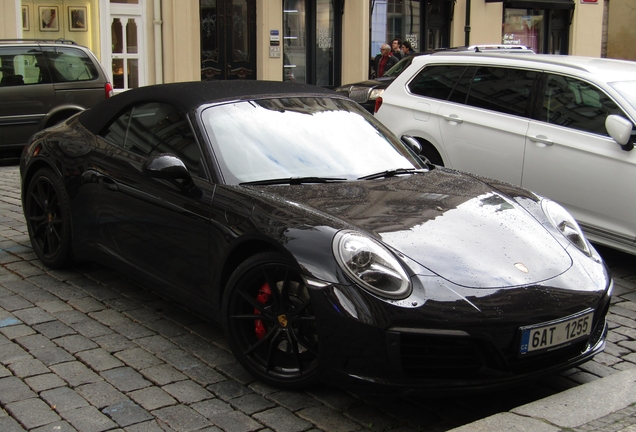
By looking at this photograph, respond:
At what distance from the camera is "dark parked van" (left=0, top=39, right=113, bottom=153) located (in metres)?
12.3

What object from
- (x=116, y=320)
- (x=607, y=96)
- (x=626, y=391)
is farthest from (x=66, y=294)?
(x=607, y=96)

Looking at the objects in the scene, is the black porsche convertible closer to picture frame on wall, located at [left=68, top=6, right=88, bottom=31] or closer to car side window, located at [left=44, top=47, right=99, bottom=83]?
car side window, located at [left=44, top=47, right=99, bottom=83]

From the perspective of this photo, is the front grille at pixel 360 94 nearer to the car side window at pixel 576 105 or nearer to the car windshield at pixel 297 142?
the car side window at pixel 576 105

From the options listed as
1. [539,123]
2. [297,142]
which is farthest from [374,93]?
[297,142]

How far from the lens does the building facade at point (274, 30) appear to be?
18812mm

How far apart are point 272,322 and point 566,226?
177 cm

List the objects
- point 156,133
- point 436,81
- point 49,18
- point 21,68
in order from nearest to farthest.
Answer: point 156,133 → point 436,81 → point 21,68 → point 49,18

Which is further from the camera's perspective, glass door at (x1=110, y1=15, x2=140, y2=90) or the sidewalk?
glass door at (x1=110, y1=15, x2=140, y2=90)

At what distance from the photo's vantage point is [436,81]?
28.5 feet

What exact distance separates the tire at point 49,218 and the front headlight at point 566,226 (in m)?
3.17

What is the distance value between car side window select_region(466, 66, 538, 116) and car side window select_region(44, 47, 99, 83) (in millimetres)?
6823

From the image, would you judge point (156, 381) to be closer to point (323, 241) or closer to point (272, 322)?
point (272, 322)

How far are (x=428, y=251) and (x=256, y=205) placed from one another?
0.92m

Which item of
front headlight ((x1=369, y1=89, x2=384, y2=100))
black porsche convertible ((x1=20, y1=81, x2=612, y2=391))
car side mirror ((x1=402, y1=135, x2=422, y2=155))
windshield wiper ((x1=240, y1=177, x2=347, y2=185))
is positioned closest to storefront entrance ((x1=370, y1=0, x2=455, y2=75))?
front headlight ((x1=369, y1=89, x2=384, y2=100))
